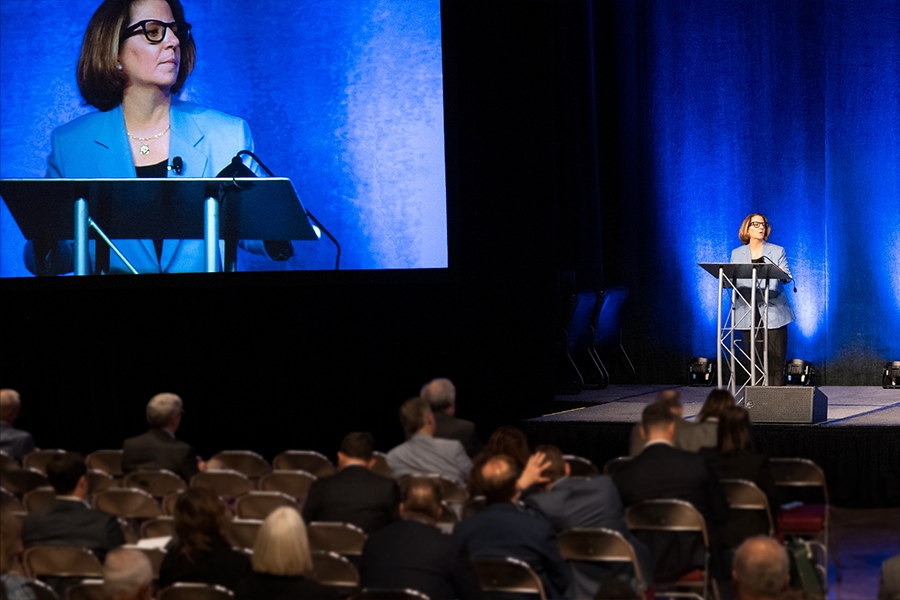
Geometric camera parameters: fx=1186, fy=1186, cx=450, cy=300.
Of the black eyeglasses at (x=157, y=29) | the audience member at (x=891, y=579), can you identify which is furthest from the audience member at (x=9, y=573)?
the black eyeglasses at (x=157, y=29)

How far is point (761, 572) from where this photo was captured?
300 centimetres

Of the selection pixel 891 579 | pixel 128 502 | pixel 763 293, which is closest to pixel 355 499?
pixel 128 502

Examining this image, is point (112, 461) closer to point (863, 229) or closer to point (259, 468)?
point (259, 468)

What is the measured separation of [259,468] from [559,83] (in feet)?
23.7

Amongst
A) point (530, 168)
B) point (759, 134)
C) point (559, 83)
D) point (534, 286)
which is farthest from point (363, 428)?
point (759, 134)

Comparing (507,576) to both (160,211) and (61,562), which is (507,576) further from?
(160,211)

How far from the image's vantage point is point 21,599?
3.96 metres

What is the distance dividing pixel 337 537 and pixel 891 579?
2.06 m

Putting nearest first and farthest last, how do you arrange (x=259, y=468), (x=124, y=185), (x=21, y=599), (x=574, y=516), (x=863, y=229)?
1. (x=21, y=599)
2. (x=574, y=516)
3. (x=259, y=468)
4. (x=124, y=185)
5. (x=863, y=229)

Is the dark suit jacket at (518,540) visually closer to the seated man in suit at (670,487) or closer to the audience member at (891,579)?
the seated man in suit at (670,487)

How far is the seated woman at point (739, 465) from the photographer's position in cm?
537

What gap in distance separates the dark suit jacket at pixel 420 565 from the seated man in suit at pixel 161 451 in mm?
2564

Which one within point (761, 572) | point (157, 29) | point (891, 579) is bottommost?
point (891, 579)

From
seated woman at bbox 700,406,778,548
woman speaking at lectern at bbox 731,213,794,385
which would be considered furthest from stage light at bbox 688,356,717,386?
seated woman at bbox 700,406,778,548
